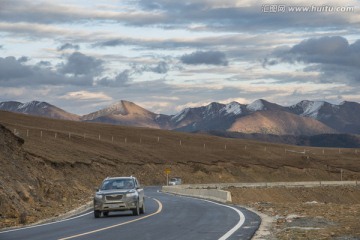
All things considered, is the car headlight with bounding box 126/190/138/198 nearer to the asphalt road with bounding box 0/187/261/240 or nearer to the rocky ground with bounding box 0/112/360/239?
the asphalt road with bounding box 0/187/261/240

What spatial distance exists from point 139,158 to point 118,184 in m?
101

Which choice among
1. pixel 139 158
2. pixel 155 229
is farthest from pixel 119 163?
pixel 155 229

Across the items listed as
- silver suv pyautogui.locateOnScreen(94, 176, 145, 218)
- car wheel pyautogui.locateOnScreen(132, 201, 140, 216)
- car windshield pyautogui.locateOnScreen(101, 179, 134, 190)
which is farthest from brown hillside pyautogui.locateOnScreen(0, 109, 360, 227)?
car wheel pyautogui.locateOnScreen(132, 201, 140, 216)

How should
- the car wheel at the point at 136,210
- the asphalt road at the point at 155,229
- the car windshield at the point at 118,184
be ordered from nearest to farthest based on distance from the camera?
the asphalt road at the point at 155,229 → the car wheel at the point at 136,210 → the car windshield at the point at 118,184

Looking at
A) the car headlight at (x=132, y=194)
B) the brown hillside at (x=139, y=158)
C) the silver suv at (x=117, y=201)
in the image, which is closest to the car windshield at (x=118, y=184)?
the silver suv at (x=117, y=201)

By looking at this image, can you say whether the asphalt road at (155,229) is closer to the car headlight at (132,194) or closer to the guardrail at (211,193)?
the car headlight at (132,194)

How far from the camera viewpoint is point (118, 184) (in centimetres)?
3103

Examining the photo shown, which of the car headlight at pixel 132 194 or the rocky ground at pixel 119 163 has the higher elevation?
the car headlight at pixel 132 194

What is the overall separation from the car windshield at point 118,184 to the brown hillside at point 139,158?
12.2 meters

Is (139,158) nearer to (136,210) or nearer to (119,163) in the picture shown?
(119,163)

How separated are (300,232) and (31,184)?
2585 cm

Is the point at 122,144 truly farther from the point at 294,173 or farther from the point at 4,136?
the point at 4,136

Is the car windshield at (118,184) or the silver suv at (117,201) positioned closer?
the silver suv at (117,201)

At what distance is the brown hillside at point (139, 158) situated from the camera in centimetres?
8464
